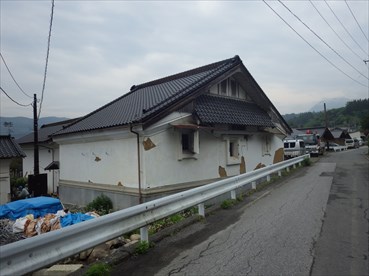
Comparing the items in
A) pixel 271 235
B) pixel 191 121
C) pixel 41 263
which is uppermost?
pixel 191 121

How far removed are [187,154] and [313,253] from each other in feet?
21.8

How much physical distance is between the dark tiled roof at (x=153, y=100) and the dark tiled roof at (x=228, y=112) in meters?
0.87

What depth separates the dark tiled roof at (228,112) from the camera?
36.9ft

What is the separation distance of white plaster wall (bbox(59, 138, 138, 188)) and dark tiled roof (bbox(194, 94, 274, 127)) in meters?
3.01

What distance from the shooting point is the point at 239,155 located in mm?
13883

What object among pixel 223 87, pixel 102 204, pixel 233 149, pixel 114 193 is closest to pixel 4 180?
pixel 102 204

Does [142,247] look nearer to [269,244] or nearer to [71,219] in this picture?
[269,244]

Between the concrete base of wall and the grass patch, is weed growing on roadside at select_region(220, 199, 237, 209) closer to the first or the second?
the concrete base of wall

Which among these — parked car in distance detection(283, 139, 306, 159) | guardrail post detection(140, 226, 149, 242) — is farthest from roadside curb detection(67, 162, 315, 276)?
parked car in distance detection(283, 139, 306, 159)

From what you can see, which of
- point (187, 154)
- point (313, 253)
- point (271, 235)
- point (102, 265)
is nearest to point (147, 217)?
point (102, 265)

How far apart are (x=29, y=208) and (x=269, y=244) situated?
671 cm

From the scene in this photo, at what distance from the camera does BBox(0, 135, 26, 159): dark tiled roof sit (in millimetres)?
14031

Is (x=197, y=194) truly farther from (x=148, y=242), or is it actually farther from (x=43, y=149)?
(x=43, y=149)

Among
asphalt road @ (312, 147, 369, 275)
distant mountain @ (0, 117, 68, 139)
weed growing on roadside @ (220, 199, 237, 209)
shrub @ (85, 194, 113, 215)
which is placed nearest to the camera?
asphalt road @ (312, 147, 369, 275)
